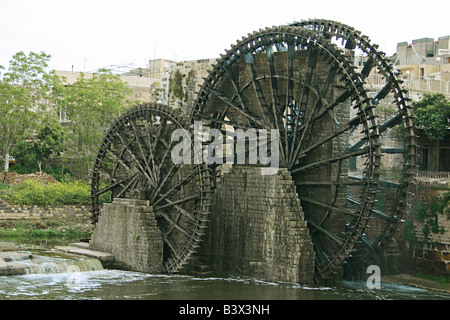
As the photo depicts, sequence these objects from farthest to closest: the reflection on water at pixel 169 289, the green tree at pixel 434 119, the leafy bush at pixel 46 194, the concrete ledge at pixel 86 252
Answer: the leafy bush at pixel 46 194 → the green tree at pixel 434 119 → the concrete ledge at pixel 86 252 → the reflection on water at pixel 169 289

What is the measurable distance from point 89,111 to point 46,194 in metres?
5.10

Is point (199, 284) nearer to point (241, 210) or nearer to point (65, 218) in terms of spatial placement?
point (241, 210)

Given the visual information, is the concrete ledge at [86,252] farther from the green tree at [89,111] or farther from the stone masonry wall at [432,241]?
the green tree at [89,111]

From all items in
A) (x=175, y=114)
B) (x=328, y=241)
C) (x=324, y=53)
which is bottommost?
(x=328, y=241)

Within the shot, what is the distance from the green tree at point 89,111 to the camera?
30344 millimetres

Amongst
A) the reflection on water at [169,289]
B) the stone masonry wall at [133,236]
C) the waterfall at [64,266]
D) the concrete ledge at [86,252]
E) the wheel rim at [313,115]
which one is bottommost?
the reflection on water at [169,289]

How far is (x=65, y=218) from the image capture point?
26.7 meters

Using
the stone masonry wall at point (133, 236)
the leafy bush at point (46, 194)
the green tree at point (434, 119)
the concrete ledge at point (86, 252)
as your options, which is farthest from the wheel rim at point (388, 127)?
the leafy bush at point (46, 194)

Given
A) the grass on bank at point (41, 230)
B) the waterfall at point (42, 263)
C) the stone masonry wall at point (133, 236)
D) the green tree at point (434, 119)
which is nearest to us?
the waterfall at point (42, 263)

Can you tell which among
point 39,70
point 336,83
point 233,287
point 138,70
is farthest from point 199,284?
point 138,70

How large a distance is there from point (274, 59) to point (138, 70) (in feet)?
88.4

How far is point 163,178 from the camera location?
18.6 m

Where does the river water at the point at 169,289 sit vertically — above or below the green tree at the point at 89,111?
below

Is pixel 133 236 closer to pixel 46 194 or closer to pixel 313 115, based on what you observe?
pixel 313 115
